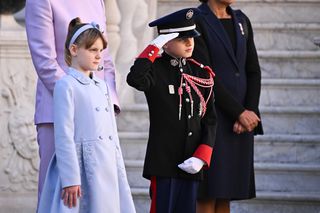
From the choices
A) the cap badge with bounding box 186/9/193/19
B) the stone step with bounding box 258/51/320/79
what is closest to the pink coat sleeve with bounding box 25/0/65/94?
the cap badge with bounding box 186/9/193/19

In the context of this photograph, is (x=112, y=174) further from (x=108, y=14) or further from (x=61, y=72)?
(x=108, y=14)

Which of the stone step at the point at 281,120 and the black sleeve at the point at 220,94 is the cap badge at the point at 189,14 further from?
the stone step at the point at 281,120

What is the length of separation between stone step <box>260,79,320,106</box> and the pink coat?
9.81 feet

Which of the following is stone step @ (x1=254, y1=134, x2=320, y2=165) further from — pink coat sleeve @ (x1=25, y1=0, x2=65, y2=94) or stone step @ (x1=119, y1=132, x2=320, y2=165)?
pink coat sleeve @ (x1=25, y1=0, x2=65, y2=94)

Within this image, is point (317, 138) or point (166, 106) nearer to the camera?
point (166, 106)

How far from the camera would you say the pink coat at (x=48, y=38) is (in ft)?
19.8

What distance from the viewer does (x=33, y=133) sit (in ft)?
28.7

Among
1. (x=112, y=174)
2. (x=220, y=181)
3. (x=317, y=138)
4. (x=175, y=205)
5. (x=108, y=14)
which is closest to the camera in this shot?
(x=112, y=174)

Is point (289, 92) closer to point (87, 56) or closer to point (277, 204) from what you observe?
point (277, 204)

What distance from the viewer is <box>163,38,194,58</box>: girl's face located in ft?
20.9

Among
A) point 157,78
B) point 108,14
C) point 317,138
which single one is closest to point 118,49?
point 108,14

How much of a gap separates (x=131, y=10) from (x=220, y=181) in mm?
2738

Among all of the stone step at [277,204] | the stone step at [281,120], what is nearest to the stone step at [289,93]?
the stone step at [281,120]

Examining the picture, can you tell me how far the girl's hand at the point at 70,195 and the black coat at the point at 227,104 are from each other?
1.38 meters
